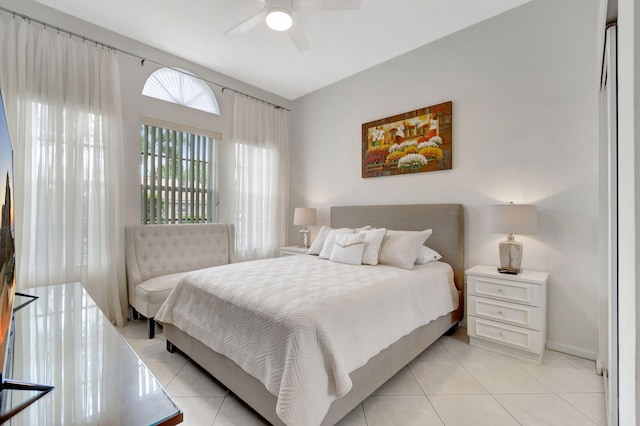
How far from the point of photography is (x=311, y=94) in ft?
14.9

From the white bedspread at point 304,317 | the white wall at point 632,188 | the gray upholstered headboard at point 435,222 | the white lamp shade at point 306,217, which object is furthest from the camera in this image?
the white lamp shade at point 306,217

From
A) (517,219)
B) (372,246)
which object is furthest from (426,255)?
(517,219)

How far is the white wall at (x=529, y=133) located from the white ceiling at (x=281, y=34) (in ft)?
0.86

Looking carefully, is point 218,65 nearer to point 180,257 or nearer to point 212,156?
point 212,156

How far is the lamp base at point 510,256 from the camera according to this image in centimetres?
246

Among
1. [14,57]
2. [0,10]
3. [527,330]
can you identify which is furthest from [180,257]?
[527,330]

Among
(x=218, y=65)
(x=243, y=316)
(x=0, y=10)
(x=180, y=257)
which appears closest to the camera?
(x=243, y=316)

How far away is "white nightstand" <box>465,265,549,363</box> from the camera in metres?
2.22

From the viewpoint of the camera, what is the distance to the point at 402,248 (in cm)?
271

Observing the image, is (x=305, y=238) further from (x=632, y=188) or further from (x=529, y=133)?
(x=632, y=188)

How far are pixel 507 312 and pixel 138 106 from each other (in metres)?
4.22

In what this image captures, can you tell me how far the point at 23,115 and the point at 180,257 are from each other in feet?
6.16

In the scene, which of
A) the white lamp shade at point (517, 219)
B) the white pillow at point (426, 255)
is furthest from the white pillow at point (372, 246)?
the white lamp shade at point (517, 219)

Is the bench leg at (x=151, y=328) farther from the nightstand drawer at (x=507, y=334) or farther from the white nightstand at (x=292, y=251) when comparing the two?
the nightstand drawer at (x=507, y=334)
